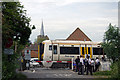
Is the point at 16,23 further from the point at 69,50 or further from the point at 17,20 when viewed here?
the point at 69,50

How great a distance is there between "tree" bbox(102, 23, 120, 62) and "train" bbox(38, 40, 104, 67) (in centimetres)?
867

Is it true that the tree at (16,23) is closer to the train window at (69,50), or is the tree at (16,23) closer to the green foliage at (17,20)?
the green foliage at (17,20)

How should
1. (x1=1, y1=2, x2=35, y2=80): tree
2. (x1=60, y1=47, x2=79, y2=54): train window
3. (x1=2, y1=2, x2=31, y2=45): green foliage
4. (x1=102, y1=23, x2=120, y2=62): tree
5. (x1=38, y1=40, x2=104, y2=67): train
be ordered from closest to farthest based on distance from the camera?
(x1=1, y1=2, x2=35, y2=80): tree
(x1=2, y1=2, x2=31, y2=45): green foliage
(x1=102, y1=23, x2=120, y2=62): tree
(x1=38, y1=40, x2=104, y2=67): train
(x1=60, y1=47, x2=79, y2=54): train window

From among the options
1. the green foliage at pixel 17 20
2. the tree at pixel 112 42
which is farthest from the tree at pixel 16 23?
the tree at pixel 112 42

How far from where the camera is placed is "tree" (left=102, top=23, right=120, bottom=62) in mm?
16016

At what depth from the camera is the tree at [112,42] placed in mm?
16016

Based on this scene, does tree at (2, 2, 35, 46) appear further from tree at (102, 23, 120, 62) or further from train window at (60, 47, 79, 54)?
train window at (60, 47, 79, 54)

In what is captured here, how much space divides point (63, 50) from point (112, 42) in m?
10.7

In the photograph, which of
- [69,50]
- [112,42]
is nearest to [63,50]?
[69,50]

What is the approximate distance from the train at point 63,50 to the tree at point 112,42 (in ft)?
28.5

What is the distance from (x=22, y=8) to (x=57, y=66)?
10366mm

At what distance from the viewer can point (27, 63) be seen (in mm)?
23172

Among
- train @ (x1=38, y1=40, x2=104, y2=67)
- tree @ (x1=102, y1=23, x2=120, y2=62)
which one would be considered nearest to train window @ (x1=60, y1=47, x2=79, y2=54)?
train @ (x1=38, y1=40, x2=104, y2=67)

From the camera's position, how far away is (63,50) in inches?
1043
